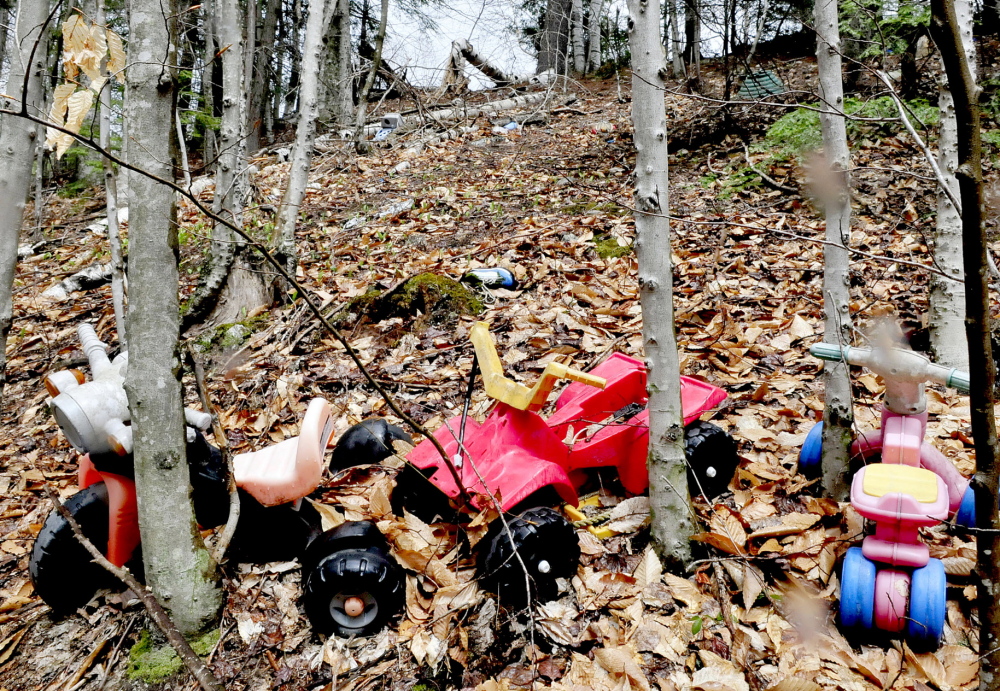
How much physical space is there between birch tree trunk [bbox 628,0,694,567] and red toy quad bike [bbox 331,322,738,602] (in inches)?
9.1

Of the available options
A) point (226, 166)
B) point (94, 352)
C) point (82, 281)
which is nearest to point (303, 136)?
point (226, 166)

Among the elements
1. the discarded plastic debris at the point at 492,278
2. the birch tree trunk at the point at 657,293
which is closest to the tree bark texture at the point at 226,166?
the discarded plastic debris at the point at 492,278

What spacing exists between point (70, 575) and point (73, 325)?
5329mm

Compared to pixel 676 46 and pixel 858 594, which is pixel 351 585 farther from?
pixel 676 46

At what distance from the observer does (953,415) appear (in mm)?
3625

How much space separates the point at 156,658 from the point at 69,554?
0.72m

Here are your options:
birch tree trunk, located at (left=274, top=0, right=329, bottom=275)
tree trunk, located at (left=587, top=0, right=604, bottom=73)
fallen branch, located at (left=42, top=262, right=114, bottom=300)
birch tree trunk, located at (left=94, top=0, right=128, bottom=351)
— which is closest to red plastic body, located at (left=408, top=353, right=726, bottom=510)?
birch tree trunk, located at (left=94, top=0, right=128, bottom=351)

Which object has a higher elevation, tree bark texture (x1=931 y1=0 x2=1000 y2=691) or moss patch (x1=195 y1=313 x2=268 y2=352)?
tree bark texture (x1=931 y1=0 x2=1000 y2=691)

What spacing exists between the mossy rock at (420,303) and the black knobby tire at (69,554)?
3012 millimetres

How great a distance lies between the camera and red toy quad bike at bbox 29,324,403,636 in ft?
8.41

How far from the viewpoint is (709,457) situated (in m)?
3.16

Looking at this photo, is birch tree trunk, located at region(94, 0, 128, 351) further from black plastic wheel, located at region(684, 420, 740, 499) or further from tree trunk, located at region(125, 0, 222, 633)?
black plastic wheel, located at region(684, 420, 740, 499)

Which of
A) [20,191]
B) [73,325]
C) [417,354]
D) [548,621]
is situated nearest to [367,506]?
[548,621]

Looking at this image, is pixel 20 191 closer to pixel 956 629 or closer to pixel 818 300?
pixel 956 629
